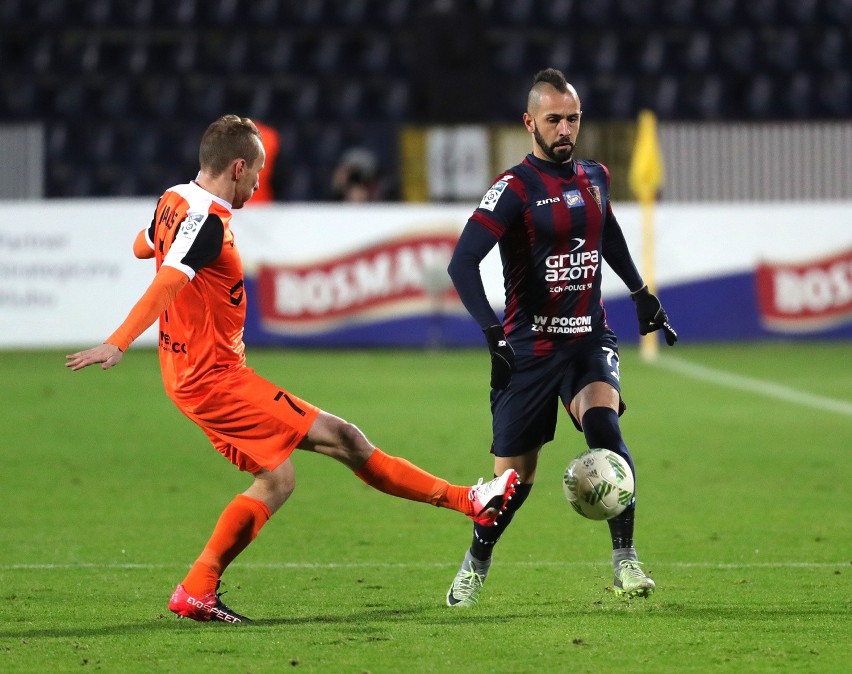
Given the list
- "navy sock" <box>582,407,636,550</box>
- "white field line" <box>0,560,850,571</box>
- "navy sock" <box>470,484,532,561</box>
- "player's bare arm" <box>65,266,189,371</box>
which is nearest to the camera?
"player's bare arm" <box>65,266,189,371</box>

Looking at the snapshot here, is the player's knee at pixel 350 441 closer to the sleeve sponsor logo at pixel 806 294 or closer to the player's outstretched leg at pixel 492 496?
the player's outstretched leg at pixel 492 496

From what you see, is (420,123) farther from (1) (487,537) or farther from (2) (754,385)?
(1) (487,537)

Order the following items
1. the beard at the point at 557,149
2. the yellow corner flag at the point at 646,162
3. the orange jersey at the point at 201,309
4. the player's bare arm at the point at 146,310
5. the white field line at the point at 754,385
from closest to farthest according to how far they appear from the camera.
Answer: the player's bare arm at the point at 146,310, the orange jersey at the point at 201,309, the beard at the point at 557,149, the white field line at the point at 754,385, the yellow corner flag at the point at 646,162

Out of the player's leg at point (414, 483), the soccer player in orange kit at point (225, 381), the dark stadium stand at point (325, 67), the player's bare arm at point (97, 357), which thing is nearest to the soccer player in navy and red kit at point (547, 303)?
the player's leg at point (414, 483)

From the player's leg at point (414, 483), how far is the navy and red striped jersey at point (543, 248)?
61 cm

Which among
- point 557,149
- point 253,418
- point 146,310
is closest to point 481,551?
point 253,418

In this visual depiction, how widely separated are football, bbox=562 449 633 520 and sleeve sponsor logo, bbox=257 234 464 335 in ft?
39.7

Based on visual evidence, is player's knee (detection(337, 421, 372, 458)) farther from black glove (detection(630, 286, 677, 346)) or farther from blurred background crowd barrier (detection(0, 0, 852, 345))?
blurred background crowd barrier (detection(0, 0, 852, 345))

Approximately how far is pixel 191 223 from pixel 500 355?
1.23 m

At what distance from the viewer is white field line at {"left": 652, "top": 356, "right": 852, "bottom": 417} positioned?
13086 mm

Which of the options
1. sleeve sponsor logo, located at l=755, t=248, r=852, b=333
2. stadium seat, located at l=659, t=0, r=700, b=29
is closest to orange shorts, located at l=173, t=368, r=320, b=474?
sleeve sponsor logo, located at l=755, t=248, r=852, b=333

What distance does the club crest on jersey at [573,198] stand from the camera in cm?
592

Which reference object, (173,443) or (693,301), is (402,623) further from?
(693,301)

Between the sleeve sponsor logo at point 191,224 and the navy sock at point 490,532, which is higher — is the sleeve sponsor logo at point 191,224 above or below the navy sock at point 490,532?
above
